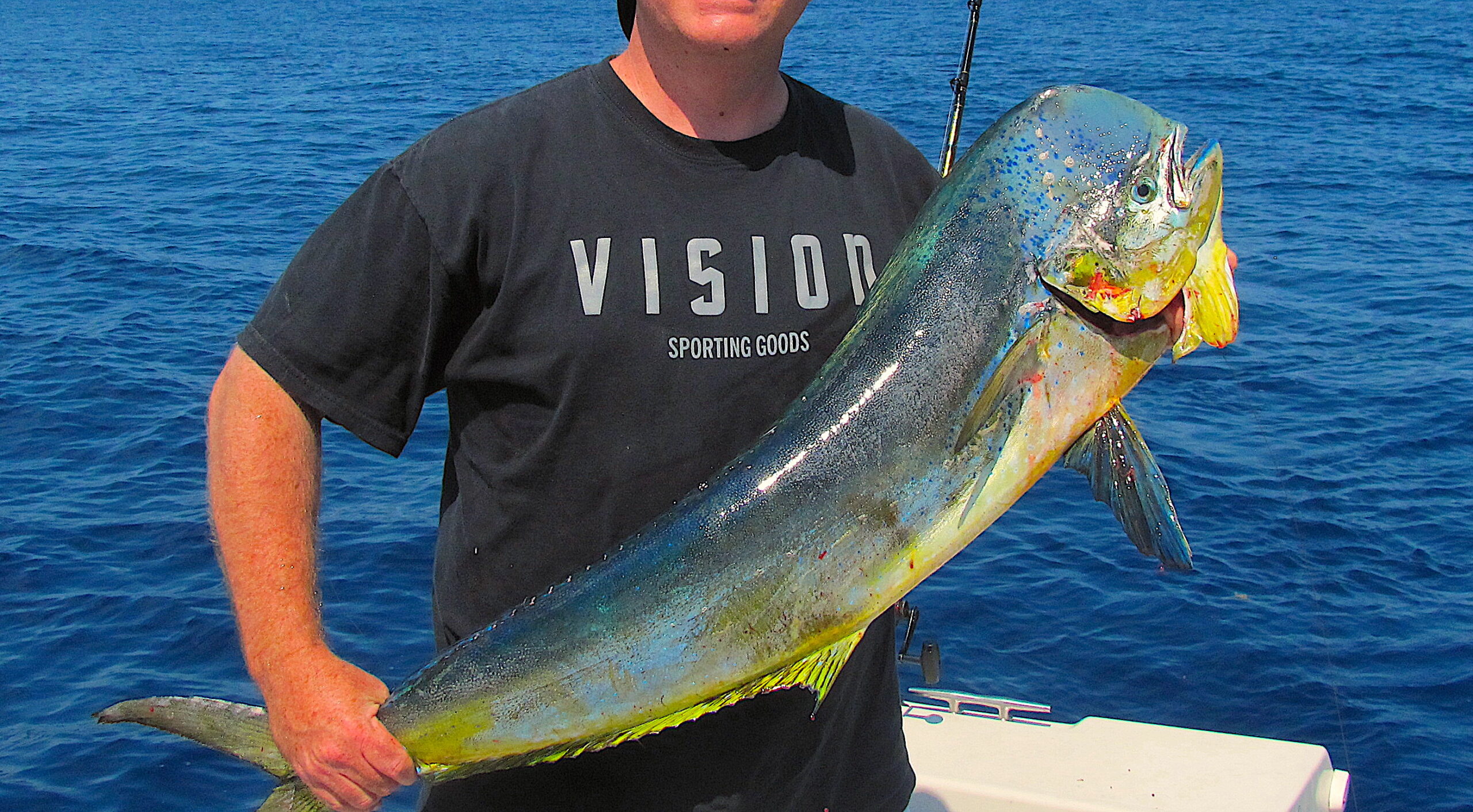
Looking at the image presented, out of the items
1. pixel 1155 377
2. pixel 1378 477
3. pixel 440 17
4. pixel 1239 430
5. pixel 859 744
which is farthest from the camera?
pixel 440 17

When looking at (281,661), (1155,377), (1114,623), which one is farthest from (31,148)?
(281,661)

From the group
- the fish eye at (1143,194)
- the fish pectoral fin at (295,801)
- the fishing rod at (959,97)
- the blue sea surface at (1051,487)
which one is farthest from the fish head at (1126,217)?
the blue sea surface at (1051,487)

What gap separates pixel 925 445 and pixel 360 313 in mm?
924

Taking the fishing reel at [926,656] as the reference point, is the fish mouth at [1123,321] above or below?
above

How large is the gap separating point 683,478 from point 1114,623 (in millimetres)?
6165

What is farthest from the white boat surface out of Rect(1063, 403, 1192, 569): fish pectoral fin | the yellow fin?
the yellow fin

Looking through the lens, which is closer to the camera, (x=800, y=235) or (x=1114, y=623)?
(x=800, y=235)

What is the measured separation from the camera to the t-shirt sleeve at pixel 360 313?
2.17 meters

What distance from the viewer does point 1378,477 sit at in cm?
949

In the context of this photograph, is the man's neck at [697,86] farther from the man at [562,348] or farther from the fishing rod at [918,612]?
the fishing rod at [918,612]

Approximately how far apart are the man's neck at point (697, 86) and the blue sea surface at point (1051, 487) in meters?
4.55

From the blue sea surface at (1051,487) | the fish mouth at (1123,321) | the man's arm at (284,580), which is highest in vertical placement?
the fish mouth at (1123,321)

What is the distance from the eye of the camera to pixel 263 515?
2240 mm

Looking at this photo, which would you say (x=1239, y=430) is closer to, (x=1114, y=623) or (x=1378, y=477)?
(x=1378, y=477)
